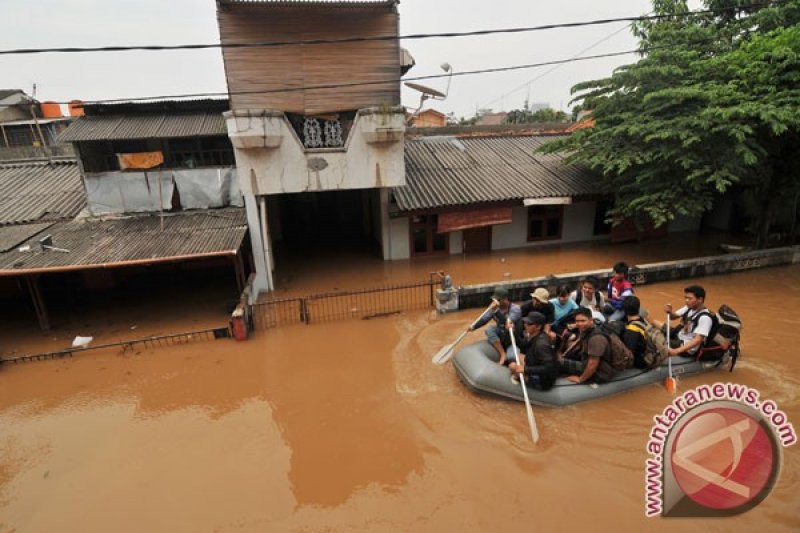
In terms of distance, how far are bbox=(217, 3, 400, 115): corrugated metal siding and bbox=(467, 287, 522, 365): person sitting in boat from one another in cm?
758

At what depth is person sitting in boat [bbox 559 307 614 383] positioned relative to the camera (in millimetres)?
6062

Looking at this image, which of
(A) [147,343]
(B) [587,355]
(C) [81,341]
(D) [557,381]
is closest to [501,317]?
(D) [557,381]

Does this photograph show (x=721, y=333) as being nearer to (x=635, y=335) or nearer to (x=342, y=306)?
(x=635, y=335)

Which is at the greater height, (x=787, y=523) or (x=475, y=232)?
(x=475, y=232)

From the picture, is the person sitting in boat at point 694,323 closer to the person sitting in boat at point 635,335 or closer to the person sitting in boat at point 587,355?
the person sitting in boat at point 635,335

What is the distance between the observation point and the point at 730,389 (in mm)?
5344

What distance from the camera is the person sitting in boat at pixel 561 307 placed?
7.04 m

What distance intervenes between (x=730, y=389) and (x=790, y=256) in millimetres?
10732

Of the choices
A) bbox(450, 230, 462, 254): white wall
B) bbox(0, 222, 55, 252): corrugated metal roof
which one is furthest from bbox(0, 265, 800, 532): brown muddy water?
bbox(450, 230, 462, 254): white wall

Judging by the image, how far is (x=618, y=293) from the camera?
302 inches

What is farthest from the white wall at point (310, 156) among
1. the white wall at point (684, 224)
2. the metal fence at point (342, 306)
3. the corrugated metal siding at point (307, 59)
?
the white wall at point (684, 224)

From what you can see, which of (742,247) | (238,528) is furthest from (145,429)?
(742,247)

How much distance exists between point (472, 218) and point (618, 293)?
743 centimetres

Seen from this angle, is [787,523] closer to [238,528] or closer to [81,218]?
[238,528]
